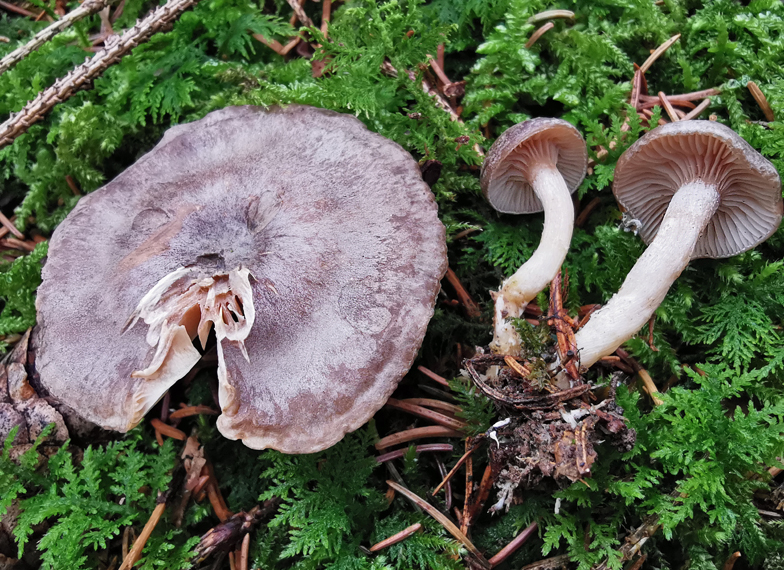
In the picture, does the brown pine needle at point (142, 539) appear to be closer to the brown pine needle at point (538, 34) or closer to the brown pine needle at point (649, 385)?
the brown pine needle at point (649, 385)

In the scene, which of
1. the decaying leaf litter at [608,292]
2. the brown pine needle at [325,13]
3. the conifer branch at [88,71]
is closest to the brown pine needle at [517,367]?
the decaying leaf litter at [608,292]

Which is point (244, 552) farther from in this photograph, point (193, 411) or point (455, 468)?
point (455, 468)

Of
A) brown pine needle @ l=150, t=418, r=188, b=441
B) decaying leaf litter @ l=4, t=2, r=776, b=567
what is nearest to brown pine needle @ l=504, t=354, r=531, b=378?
decaying leaf litter @ l=4, t=2, r=776, b=567

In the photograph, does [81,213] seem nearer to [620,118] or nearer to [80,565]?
[80,565]

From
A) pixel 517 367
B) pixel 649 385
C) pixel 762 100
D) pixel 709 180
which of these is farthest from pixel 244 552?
pixel 762 100

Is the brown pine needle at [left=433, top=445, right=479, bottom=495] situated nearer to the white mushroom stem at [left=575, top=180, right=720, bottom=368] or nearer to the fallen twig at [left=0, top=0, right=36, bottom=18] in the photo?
the white mushroom stem at [left=575, top=180, right=720, bottom=368]
